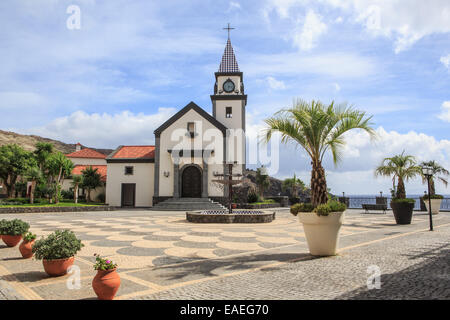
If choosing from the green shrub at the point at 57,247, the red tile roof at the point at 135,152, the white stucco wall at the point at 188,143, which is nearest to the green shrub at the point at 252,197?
the white stucco wall at the point at 188,143

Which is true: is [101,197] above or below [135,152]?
below

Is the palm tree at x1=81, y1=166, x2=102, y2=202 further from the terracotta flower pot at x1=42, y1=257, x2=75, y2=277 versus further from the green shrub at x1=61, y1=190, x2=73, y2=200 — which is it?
the terracotta flower pot at x1=42, y1=257, x2=75, y2=277

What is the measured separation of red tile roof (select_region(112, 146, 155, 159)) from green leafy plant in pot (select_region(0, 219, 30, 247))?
22428 millimetres

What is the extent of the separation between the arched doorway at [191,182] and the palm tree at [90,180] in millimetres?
10154

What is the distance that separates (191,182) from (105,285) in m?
25.3

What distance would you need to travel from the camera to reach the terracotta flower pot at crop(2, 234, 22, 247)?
897 centimetres

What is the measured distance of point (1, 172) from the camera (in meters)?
Answer: 30.4

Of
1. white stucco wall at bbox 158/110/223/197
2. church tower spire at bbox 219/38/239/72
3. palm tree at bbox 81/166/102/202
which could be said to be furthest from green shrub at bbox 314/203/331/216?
palm tree at bbox 81/166/102/202

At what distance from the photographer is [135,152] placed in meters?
32.9

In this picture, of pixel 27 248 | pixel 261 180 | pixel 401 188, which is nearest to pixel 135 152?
pixel 261 180

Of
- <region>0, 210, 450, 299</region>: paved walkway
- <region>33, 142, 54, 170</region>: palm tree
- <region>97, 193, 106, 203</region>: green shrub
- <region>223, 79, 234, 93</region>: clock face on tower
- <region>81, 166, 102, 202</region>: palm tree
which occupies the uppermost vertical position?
<region>223, 79, 234, 93</region>: clock face on tower

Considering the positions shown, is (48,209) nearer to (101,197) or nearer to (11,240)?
(101,197)

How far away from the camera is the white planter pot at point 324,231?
7496 millimetres
